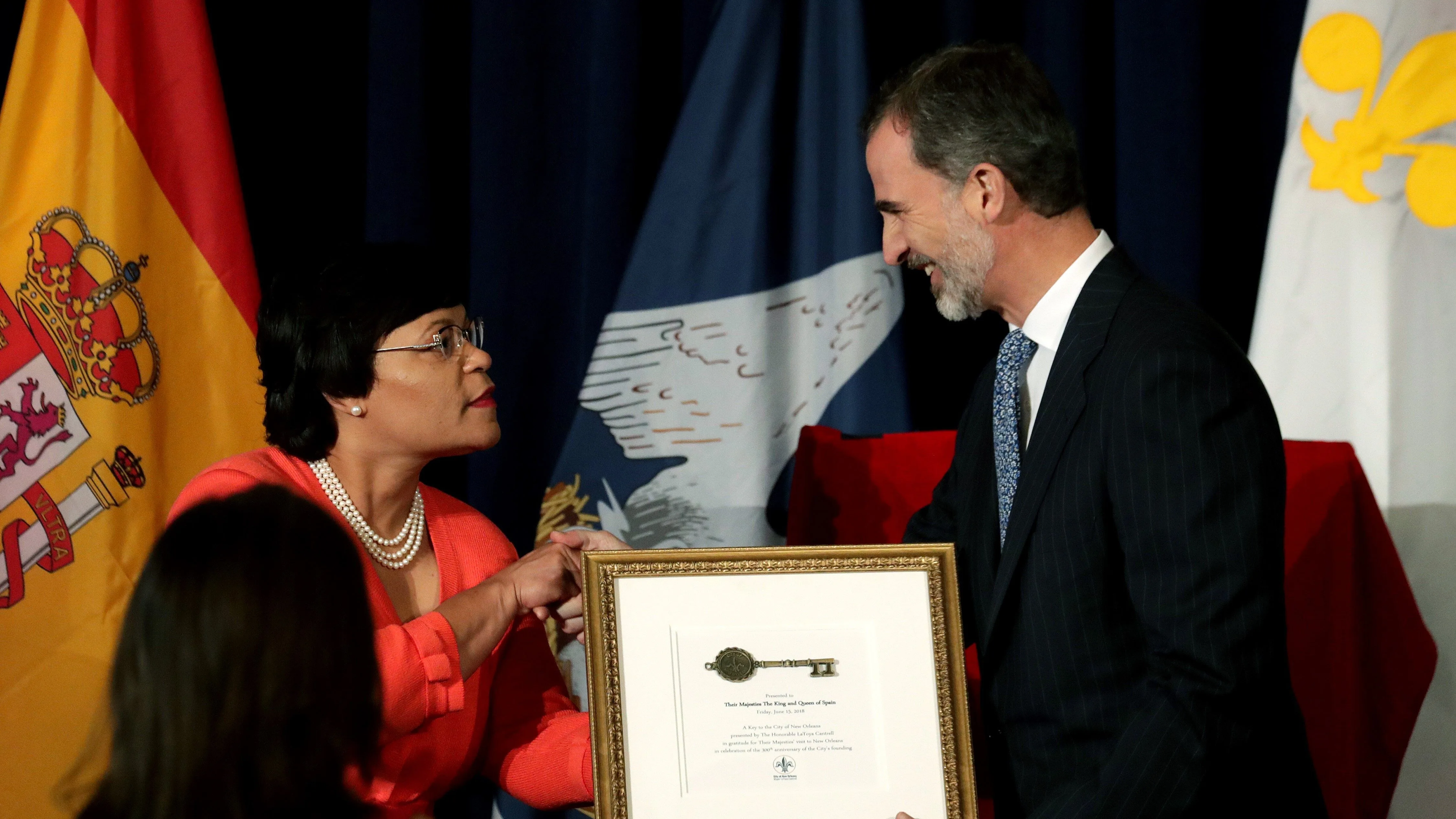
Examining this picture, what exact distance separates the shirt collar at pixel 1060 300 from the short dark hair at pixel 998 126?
0.26 ft

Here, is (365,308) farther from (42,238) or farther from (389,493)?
(42,238)

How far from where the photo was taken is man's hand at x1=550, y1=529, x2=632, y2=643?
1954mm

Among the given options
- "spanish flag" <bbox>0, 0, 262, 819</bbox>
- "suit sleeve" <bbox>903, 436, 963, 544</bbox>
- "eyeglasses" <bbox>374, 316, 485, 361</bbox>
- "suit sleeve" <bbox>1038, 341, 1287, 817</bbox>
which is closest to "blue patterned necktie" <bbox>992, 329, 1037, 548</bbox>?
"suit sleeve" <bbox>903, 436, 963, 544</bbox>

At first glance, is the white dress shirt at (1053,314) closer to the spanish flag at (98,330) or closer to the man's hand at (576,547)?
the man's hand at (576,547)

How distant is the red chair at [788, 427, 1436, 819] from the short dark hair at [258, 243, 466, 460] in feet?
3.08

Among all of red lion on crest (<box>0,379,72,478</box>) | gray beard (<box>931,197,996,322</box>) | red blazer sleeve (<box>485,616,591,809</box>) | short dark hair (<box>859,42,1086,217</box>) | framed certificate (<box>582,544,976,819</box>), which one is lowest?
red blazer sleeve (<box>485,616,591,809</box>)

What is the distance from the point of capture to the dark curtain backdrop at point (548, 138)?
3045 mm

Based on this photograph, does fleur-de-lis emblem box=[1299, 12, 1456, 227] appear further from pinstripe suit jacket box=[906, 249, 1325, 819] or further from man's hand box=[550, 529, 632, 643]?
man's hand box=[550, 529, 632, 643]

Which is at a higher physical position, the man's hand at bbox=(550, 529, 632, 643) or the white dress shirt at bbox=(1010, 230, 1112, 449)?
the white dress shirt at bbox=(1010, 230, 1112, 449)

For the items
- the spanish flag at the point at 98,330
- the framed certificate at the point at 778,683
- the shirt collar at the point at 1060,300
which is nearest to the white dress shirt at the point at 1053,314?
the shirt collar at the point at 1060,300

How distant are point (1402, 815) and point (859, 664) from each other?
1369 mm


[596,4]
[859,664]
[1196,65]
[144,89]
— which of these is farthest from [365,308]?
[1196,65]

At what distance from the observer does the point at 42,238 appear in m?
2.59

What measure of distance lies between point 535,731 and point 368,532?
0.43 meters
